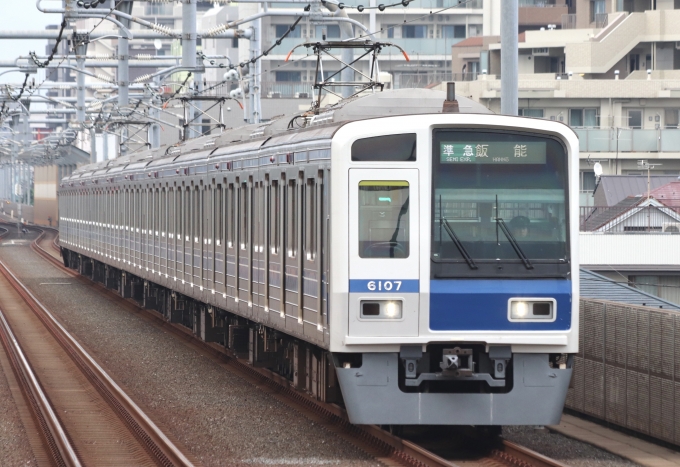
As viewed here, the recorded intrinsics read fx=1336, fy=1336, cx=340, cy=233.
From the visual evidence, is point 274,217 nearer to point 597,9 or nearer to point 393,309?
point 393,309

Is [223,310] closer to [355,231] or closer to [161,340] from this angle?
[161,340]

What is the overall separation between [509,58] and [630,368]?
3.12 meters

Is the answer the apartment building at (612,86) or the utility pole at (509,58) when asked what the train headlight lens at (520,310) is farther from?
the apartment building at (612,86)

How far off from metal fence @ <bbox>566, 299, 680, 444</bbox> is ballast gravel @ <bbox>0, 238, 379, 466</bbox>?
2.18 metres

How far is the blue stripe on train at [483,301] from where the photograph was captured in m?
9.29

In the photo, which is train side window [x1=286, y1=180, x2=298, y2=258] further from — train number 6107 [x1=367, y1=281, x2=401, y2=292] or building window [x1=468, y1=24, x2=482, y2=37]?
building window [x1=468, y1=24, x2=482, y2=37]

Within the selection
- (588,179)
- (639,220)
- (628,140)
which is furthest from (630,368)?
(588,179)

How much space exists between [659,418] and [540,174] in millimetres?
2101

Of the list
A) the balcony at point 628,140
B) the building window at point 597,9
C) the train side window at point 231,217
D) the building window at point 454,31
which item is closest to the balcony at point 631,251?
the train side window at point 231,217

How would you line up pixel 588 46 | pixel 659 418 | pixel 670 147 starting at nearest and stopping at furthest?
pixel 659 418 < pixel 670 147 < pixel 588 46

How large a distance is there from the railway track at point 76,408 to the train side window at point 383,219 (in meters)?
2.00

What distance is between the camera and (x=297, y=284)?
35.8 ft

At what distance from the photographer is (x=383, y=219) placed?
30.7 feet

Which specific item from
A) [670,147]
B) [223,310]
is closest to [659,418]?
[223,310]
